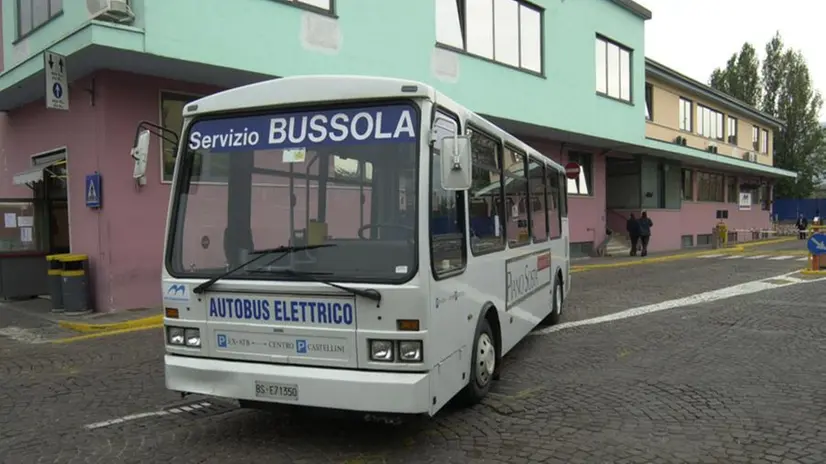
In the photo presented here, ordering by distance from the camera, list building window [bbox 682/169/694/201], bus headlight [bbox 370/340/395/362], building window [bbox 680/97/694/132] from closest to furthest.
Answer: bus headlight [bbox 370/340/395/362]
building window [bbox 680/97/694/132]
building window [bbox 682/169/694/201]

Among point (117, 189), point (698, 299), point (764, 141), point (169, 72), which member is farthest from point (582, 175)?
point (764, 141)

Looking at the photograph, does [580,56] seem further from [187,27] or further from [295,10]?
[187,27]

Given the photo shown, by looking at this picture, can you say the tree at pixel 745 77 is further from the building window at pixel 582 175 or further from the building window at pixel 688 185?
the building window at pixel 582 175

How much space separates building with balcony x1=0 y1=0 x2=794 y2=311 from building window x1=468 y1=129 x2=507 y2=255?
2.07 metres

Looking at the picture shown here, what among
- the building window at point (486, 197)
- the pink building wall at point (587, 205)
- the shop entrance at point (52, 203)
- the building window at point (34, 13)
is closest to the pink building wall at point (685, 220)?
the pink building wall at point (587, 205)

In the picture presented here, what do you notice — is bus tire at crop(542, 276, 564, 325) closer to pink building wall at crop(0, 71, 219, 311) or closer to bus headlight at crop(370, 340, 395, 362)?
bus headlight at crop(370, 340, 395, 362)

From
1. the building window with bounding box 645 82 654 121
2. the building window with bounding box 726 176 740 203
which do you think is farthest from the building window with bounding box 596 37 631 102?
the building window with bounding box 726 176 740 203

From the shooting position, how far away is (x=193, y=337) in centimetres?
A: 459

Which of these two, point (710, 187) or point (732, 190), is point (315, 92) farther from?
point (732, 190)

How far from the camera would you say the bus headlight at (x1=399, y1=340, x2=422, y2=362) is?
4092mm

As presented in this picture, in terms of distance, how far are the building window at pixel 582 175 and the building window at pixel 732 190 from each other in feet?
54.6

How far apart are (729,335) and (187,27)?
9.71 metres

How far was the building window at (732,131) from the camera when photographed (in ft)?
120

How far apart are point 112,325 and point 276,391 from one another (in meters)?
6.88
